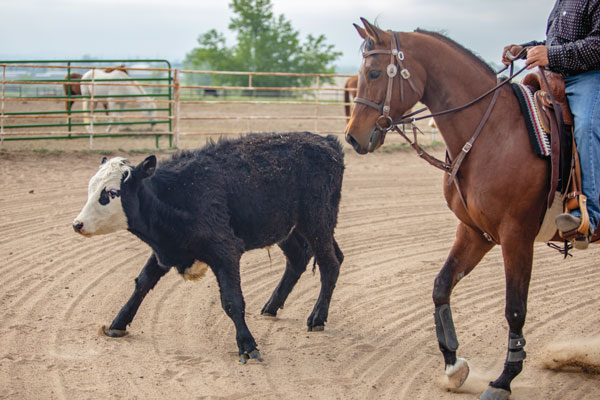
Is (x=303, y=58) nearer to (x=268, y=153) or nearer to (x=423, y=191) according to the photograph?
(x=423, y=191)

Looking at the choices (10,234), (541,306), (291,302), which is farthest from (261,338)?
(10,234)

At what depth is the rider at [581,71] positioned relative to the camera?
4379 millimetres

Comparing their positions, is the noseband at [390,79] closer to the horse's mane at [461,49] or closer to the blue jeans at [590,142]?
the horse's mane at [461,49]

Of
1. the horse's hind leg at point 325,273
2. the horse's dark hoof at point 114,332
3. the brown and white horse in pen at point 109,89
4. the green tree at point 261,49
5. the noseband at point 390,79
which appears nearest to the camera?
the noseband at point 390,79

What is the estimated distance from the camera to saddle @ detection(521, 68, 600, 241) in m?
4.39

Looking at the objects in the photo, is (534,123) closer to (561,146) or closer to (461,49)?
(561,146)

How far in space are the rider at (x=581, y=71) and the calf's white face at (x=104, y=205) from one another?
338 centimetres

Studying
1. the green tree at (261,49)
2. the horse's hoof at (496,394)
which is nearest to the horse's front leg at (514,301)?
the horse's hoof at (496,394)

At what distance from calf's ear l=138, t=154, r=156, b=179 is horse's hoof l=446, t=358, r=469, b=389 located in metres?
2.89

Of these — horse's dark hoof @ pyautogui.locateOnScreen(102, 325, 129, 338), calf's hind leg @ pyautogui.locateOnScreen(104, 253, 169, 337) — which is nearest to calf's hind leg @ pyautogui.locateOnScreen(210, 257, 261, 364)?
calf's hind leg @ pyautogui.locateOnScreen(104, 253, 169, 337)

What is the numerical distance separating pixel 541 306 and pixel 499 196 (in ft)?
8.17

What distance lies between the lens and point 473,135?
4.57 meters

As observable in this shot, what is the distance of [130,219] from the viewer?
5363 millimetres

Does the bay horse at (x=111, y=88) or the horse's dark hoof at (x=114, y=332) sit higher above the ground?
the bay horse at (x=111, y=88)
